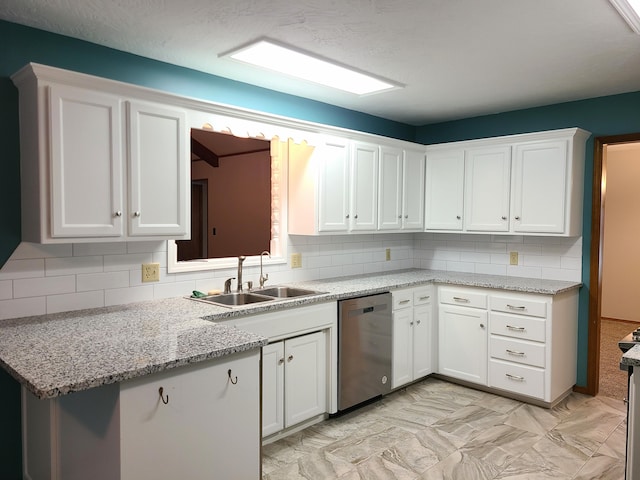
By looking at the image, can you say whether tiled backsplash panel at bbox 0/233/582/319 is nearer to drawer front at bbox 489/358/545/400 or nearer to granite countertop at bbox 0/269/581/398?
granite countertop at bbox 0/269/581/398

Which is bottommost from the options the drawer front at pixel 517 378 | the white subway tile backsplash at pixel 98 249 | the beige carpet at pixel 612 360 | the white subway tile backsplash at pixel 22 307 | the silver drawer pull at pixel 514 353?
the beige carpet at pixel 612 360

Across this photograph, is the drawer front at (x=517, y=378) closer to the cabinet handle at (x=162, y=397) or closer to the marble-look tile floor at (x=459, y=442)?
the marble-look tile floor at (x=459, y=442)

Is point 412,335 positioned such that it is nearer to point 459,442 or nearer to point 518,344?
point 518,344

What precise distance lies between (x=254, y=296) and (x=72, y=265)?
1.17 metres

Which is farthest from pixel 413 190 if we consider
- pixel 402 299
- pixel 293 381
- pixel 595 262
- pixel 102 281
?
pixel 102 281

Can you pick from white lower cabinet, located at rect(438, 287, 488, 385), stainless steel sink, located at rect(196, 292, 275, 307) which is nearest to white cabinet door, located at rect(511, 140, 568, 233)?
white lower cabinet, located at rect(438, 287, 488, 385)

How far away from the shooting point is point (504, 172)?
13.5 feet

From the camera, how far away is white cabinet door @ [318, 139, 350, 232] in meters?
3.71

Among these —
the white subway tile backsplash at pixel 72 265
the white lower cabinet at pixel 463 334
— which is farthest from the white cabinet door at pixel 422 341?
the white subway tile backsplash at pixel 72 265

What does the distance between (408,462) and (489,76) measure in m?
2.59

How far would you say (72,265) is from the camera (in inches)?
105

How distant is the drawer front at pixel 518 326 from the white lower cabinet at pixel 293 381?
1493 mm

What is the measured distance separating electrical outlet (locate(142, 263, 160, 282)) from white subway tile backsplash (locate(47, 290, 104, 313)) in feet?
0.90

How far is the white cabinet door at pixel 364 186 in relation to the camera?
3964mm
